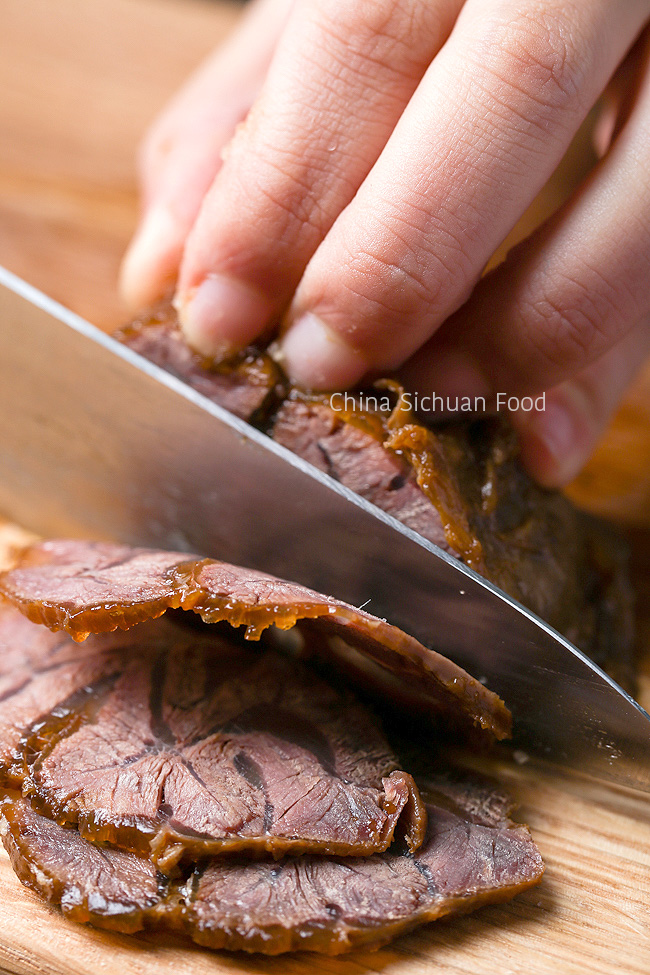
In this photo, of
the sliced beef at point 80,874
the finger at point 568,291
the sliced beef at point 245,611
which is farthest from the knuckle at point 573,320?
the sliced beef at point 80,874

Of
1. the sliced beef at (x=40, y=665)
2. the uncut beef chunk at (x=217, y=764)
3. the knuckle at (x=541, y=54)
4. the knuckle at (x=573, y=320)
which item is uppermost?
the knuckle at (x=541, y=54)

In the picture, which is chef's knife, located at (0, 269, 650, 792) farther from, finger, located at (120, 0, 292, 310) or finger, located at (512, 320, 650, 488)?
finger, located at (512, 320, 650, 488)

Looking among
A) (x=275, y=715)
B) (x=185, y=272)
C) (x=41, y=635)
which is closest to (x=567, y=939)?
(x=275, y=715)

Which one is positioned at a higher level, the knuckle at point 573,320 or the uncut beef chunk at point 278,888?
the knuckle at point 573,320

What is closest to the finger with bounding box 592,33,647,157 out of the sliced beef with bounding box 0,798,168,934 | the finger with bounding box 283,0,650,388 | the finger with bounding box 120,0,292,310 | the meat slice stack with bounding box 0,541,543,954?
the finger with bounding box 283,0,650,388

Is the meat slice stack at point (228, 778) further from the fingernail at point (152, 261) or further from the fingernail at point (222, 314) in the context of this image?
the fingernail at point (152, 261)

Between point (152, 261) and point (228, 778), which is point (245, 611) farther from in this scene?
point (152, 261)

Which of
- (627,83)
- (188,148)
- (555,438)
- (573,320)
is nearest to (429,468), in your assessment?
(573,320)
